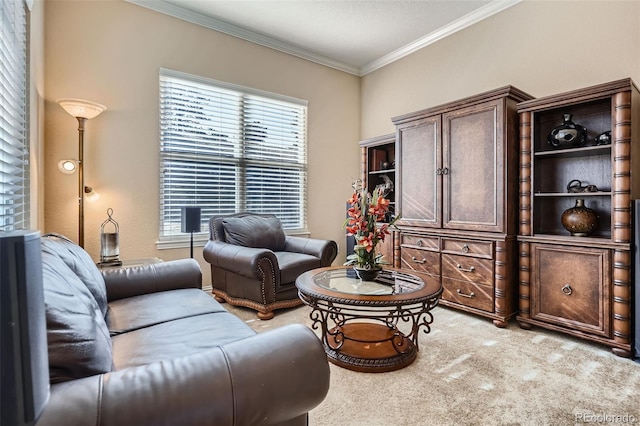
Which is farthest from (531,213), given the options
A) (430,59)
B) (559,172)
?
(430,59)

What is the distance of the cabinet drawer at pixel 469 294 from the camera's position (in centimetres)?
281

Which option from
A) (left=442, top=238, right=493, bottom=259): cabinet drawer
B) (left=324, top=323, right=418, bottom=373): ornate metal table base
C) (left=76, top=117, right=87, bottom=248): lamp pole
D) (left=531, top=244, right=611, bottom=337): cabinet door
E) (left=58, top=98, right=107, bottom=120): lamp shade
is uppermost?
(left=58, top=98, right=107, bottom=120): lamp shade

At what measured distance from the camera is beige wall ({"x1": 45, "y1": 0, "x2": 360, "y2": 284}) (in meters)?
2.88

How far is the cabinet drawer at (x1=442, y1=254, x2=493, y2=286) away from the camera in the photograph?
9.22 ft

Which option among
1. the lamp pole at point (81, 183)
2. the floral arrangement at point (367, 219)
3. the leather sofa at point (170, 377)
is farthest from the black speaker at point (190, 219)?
the leather sofa at point (170, 377)

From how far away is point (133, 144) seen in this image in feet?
10.6

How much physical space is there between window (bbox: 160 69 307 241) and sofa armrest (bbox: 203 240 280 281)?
74 cm

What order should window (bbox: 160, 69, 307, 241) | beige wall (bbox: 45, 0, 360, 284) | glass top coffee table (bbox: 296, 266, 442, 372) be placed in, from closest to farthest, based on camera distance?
glass top coffee table (bbox: 296, 266, 442, 372), beige wall (bbox: 45, 0, 360, 284), window (bbox: 160, 69, 307, 241)

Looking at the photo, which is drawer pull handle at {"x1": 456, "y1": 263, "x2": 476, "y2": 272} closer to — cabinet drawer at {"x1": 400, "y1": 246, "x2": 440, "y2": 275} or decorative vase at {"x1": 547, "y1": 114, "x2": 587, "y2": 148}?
cabinet drawer at {"x1": 400, "y1": 246, "x2": 440, "y2": 275}

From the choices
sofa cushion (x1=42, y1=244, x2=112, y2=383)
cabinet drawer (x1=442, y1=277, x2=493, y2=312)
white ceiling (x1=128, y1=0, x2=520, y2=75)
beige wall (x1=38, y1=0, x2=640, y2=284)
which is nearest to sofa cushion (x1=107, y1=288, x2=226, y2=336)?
sofa cushion (x1=42, y1=244, x2=112, y2=383)

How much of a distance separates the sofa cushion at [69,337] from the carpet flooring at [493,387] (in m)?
1.04

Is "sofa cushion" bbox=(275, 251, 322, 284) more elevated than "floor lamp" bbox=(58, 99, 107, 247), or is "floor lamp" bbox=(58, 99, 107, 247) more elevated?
"floor lamp" bbox=(58, 99, 107, 247)

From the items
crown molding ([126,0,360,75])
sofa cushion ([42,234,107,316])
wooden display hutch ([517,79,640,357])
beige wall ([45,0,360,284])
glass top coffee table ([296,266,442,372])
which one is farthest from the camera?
crown molding ([126,0,360,75])

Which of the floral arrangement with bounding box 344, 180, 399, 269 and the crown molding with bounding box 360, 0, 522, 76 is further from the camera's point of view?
the crown molding with bounding box 360, 0, 522, 76
